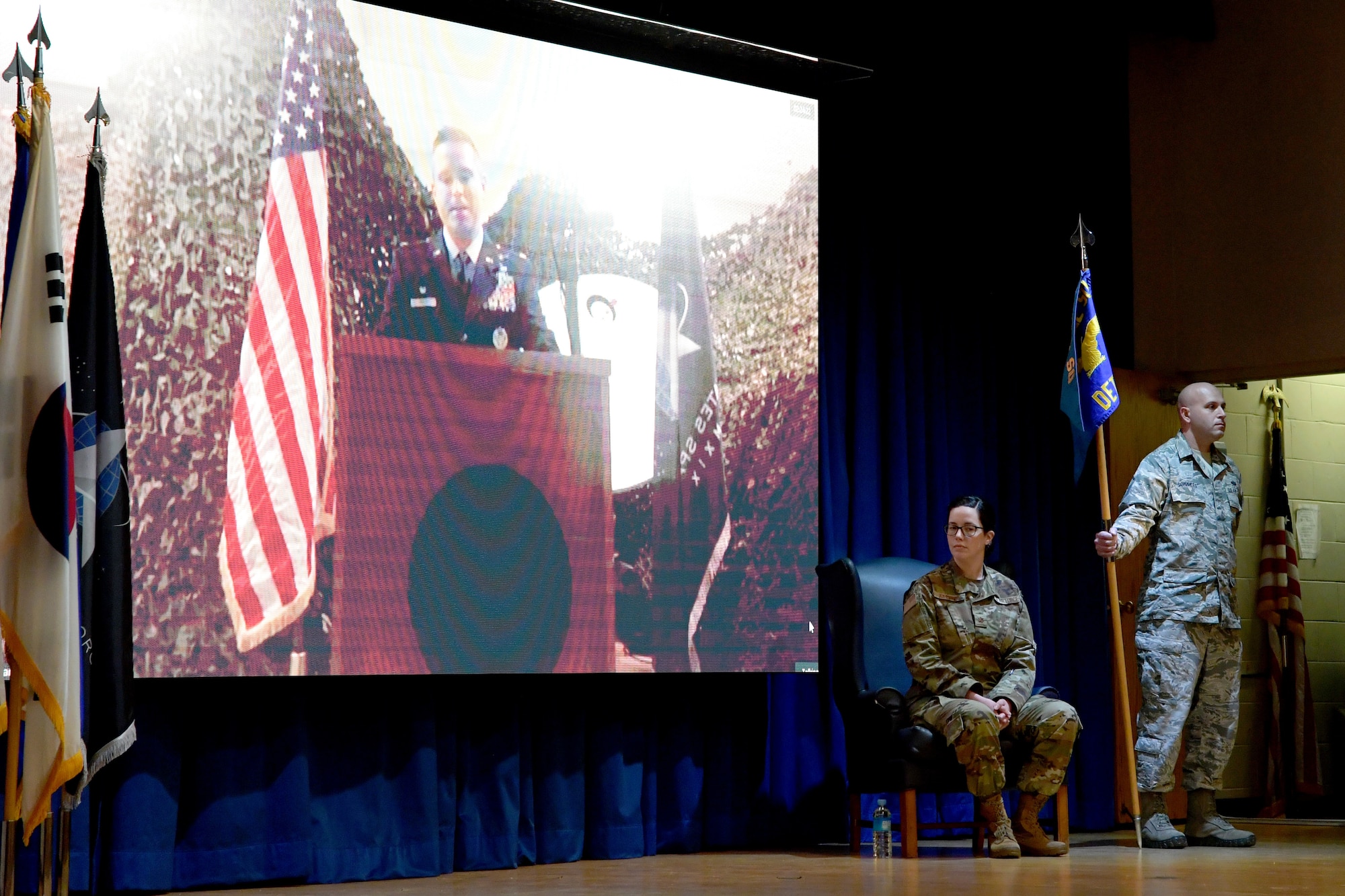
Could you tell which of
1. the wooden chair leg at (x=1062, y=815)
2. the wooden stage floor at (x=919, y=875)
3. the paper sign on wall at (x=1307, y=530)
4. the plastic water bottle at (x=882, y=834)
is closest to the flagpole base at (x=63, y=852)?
the wooden stage floor at (x=919, y=875)

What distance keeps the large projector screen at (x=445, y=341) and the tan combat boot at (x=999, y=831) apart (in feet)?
2.47

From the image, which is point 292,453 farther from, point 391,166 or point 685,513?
point 685,513

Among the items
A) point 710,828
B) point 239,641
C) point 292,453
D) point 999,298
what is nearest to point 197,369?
point 292,453

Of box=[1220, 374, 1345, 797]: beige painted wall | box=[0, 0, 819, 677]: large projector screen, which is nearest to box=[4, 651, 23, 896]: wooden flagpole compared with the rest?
box=[0, 0, 819, 677]: large projector screen

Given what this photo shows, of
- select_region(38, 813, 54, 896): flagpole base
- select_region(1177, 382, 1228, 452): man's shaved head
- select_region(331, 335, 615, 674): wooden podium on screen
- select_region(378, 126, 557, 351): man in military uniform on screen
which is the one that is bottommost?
select_region(38, 813, 54, 896): flagpole base

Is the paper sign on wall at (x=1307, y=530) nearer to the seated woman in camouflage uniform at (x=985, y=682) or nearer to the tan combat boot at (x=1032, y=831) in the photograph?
the seated woman in camouflage uniform at (x=985, y=682)

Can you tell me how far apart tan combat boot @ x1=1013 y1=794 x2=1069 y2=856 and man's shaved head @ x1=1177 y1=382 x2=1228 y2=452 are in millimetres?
1399

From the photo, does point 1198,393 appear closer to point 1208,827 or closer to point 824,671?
point 1208,827

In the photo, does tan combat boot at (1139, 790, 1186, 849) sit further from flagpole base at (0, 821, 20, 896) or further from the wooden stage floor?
flagpole base at (0, 821, 20, 896)

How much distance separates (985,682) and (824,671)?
0.72 metres

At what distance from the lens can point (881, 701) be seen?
4.84 metres

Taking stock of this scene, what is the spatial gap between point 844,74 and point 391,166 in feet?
5.95

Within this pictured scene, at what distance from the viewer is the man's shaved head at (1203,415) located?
Answer: 5336mm

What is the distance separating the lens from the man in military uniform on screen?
14.6ft
